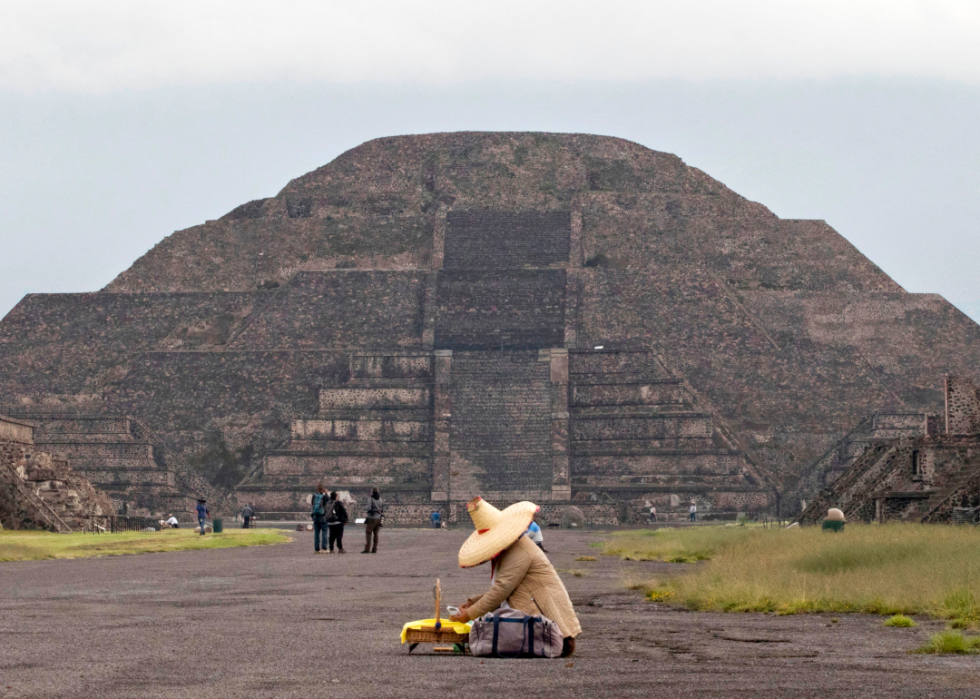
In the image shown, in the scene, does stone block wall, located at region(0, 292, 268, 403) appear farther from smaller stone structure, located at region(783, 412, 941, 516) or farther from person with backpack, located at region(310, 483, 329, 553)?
person with backpack, located at region(310, 483, 329, 553)

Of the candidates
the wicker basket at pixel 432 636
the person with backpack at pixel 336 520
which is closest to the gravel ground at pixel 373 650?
the wicker basket at pixel 432 636

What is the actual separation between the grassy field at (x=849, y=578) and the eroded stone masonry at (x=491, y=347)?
2056cm

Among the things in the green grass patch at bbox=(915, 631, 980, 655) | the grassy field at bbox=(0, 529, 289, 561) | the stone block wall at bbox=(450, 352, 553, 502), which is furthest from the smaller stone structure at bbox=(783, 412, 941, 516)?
the green grass patch at bbox=(915, 631, 980, 655)

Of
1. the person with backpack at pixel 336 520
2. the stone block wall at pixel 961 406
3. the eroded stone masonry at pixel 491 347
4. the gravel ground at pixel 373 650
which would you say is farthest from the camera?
the eroded stone masonry at pixel 491 347

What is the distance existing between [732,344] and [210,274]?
23179 mm

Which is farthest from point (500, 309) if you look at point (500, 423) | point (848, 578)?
point (848, 578)

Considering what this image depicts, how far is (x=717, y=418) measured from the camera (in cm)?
5012

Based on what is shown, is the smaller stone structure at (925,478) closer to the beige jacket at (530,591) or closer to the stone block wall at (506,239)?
the beige jacket at (530,591)

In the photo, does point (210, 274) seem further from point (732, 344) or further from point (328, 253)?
point (732, 344)

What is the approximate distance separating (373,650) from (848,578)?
7085 mm

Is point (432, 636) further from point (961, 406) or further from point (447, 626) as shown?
point (961, 406)

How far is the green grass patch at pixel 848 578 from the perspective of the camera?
13.5 m

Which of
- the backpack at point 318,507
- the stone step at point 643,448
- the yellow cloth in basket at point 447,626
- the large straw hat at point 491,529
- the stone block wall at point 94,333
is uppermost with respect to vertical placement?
the stone block wall at point 94,333

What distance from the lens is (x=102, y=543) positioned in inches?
1128
